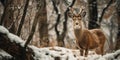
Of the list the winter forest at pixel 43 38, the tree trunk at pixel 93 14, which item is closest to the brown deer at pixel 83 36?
the winter forest at pixel 43 38

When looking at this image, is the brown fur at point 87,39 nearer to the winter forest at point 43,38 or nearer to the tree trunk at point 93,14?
the winter forest at point 43,38

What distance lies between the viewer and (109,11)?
84.8 ft

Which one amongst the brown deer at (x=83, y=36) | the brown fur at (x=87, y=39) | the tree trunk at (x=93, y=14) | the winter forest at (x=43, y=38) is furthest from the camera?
the tree trunk at (x=93, y=14)

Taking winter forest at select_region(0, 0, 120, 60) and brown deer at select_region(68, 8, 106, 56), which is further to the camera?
brown deer at select_region(68, 8, 106, 56)

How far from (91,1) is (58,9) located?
338 centimetres

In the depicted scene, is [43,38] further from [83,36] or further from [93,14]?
[83,36]

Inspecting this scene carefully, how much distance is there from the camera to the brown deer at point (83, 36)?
13.3m

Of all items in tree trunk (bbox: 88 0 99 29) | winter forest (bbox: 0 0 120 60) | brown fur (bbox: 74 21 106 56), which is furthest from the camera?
tree trunk (bbox: 88 0 99 29)

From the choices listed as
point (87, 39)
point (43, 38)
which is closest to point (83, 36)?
point (87, 39)

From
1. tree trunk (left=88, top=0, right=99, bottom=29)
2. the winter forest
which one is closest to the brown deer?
the winter forest

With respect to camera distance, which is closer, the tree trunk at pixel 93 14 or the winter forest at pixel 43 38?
the winter forest at pixel 43 38

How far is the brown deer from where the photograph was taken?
Result: 13.3 m

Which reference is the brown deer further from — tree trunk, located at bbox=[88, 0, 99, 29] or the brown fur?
tree trunk, located at bbox=[88, 0, 99, 29]

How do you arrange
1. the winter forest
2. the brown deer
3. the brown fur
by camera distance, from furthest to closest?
the brown fur, the brown deer, the winter forest
